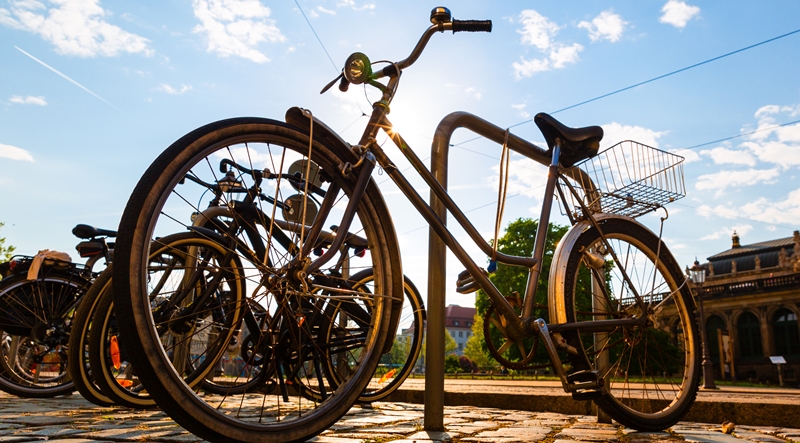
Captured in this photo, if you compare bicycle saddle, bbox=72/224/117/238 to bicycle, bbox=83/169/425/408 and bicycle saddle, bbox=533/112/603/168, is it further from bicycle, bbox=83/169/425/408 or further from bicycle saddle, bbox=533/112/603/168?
bicycle saddle, bbox=533/112/603/168

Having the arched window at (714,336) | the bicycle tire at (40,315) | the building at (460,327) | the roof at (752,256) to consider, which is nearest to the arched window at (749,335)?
the arched window at (714,336)

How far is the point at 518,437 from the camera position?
264 cm

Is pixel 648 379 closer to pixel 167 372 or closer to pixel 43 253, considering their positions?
pixel 167 372

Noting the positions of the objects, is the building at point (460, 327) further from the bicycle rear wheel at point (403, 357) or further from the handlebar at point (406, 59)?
the handlebar at point (406, 59)

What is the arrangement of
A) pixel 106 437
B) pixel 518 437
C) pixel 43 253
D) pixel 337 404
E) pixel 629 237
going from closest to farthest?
pixel 337 404 < pixel 106 437 < pixel 518 437 < pixel 629 237 < pixel 43 253

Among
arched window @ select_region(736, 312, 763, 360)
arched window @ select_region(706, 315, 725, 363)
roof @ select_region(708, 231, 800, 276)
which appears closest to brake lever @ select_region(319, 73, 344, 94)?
arched window @ select_region(736, 312, 763, 360)

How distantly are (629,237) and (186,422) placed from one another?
2.66m

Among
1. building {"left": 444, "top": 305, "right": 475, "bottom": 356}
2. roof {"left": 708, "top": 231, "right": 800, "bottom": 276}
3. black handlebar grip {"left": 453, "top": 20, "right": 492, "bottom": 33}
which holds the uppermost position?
roof {"left": 708, "top": 231, "right": 800, "bottom": 276}

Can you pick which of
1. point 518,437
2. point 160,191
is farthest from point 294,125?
point 518,437

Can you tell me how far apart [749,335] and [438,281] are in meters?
55.0

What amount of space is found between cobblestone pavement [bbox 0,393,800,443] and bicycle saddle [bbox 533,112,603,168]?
4.62ft

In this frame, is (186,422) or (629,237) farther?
(629,237)

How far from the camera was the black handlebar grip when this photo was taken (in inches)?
107

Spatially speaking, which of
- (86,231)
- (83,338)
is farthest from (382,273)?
(86,231)
